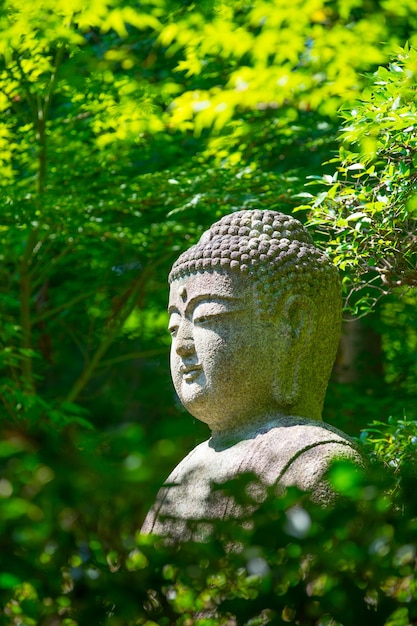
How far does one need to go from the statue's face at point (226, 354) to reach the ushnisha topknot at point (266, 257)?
0.21ft

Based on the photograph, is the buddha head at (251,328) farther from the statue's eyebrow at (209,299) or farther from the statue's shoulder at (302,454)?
the statue's shoulder at (302,454)

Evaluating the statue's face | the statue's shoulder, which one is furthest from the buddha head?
the statue's shoulder

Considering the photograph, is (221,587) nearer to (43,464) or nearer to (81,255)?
(43,464)

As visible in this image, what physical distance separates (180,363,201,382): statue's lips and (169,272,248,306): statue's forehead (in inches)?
11.3

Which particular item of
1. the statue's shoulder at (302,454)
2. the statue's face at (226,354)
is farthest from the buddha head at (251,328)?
the statue's shoulder at (302,454)

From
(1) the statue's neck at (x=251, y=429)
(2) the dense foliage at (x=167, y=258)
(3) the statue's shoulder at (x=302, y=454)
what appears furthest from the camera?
(1) the statue's neck at (x=251, y=429)

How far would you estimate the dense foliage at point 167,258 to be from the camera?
1986 mm

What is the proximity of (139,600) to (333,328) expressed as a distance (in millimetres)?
2617

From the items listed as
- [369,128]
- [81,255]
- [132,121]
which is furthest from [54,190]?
[369,128]

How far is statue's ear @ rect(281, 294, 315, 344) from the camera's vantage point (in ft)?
14.1

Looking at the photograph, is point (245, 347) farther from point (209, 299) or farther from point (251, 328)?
point (209, 299)

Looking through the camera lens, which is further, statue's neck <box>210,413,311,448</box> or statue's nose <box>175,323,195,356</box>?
statue's nose <box>175,323,195,356</box>

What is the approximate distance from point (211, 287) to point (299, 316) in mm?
410

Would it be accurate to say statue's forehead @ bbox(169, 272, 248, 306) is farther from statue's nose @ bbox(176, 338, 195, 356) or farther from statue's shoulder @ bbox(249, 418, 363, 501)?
statue's shoulder @ bbox(249, 418, 363, 501)
